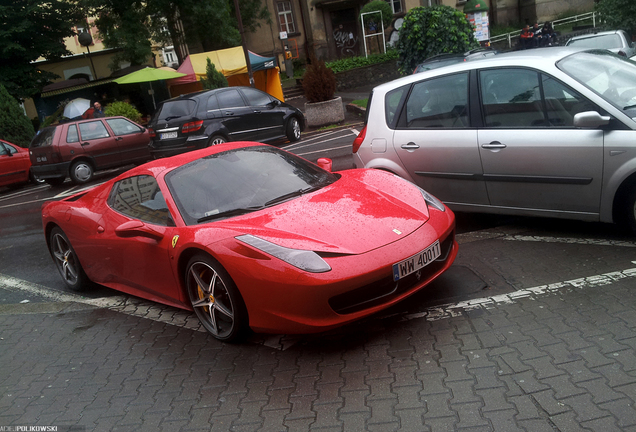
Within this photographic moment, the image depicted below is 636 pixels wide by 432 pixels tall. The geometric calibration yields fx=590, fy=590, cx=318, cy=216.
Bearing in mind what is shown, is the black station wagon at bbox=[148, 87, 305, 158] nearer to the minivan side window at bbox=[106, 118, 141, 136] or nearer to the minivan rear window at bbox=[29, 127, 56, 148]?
the minivan side window at bbox=[106, 118, 141, 136]

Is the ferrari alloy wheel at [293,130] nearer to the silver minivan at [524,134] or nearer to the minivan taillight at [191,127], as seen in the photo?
the minivan taillight at [191,127]

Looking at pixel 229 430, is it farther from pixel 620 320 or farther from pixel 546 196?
pixel 546 196

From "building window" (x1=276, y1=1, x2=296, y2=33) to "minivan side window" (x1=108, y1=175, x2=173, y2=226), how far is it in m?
32.9

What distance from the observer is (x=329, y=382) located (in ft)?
11.6

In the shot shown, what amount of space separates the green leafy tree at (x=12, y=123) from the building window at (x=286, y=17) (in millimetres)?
18717

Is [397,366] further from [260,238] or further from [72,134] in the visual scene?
[72,134]

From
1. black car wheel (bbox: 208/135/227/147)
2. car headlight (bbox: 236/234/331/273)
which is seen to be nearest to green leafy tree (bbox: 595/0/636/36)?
black car wheel (bbox: 208/135/227/147)

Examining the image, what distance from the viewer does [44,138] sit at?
1539cm

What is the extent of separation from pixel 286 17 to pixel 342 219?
1372 inches

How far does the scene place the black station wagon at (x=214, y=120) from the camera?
14414 mm

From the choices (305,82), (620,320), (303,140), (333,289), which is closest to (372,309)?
(333,289)

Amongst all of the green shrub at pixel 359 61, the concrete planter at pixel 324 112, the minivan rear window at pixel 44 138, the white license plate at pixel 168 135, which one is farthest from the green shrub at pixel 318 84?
the green shrub at pixel 359 61

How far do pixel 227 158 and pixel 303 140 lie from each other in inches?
454

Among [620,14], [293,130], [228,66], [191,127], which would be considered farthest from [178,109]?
[620,14]
